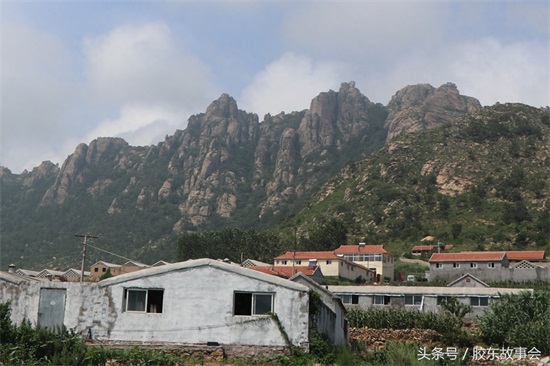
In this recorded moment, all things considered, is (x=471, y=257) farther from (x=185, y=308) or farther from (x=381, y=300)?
(x=185, y=308)

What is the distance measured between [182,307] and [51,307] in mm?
5894

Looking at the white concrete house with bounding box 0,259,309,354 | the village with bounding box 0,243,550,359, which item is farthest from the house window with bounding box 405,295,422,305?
the white concrete house with bounding box 0,259,309,354

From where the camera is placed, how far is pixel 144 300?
27125mm

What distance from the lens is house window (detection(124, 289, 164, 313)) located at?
27.1m

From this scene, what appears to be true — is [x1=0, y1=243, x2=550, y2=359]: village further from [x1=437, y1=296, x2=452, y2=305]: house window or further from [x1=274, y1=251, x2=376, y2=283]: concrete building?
[x1=274, y1=251, x2=376, y2=283]: concrete building

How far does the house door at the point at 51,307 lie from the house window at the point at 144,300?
2861 mm

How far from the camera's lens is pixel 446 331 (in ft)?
126

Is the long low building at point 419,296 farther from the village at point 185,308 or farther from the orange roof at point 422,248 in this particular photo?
the orange roof at point 422,248

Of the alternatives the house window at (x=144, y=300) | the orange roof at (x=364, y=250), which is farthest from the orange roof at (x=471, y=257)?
the house window at (x=144, y=300)

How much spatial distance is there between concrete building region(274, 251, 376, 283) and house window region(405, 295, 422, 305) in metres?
27.6

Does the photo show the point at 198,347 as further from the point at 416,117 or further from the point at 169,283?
the point at 416,117

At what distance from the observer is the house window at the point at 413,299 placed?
47312 mm

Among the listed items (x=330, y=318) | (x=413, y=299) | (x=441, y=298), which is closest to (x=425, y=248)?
(x=413, y=299)

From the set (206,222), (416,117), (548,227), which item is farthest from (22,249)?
(548,227)
